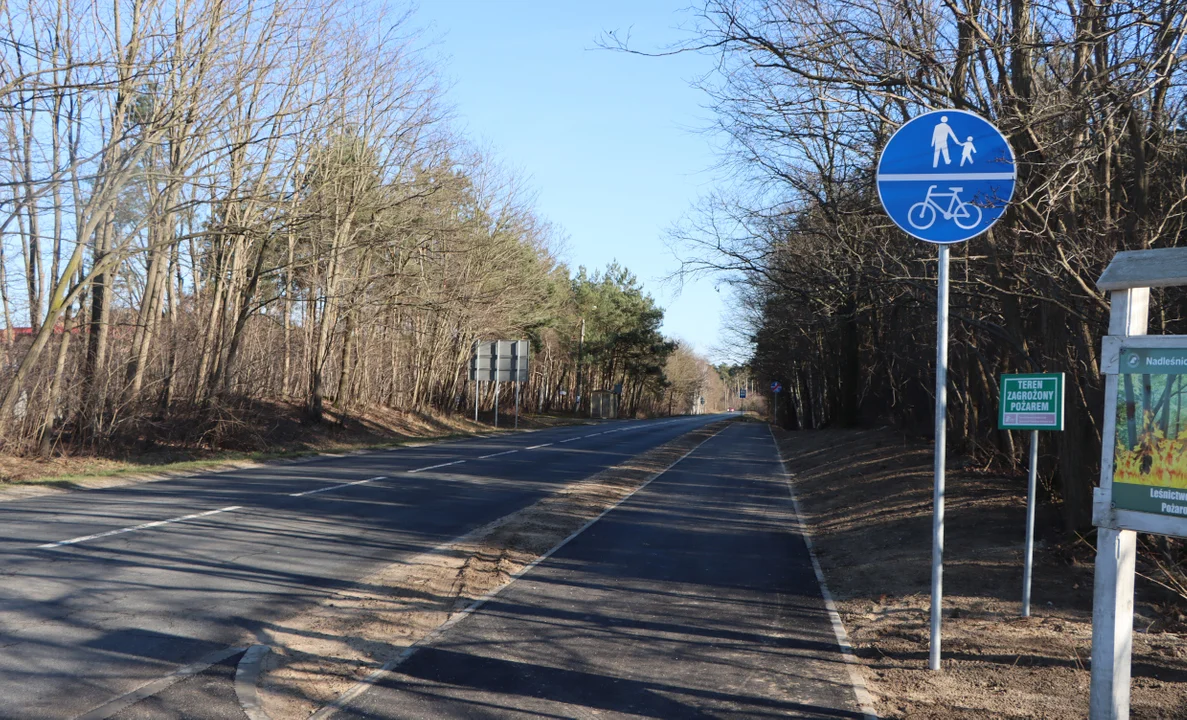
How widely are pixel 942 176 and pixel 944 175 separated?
0.6 inches

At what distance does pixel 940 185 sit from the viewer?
21.3 feet

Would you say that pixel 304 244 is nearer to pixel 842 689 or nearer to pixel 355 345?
pixel 355 345

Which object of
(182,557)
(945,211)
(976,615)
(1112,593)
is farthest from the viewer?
(182,557)

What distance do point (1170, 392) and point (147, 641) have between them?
261 inches

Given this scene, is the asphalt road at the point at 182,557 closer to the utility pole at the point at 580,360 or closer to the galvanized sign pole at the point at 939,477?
the galvanized sign pole at the point at 939,477

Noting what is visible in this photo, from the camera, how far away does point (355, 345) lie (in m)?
38.3

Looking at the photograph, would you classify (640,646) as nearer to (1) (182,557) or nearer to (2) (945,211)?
(2) (945,211)

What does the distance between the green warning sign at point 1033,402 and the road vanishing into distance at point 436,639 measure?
2391mm

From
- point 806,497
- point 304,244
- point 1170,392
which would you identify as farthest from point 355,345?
point 1170,392

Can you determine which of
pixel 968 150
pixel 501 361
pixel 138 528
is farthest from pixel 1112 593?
pixel 501 361

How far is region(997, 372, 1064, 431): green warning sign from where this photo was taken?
7719 millimetres

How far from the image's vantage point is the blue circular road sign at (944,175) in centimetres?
642

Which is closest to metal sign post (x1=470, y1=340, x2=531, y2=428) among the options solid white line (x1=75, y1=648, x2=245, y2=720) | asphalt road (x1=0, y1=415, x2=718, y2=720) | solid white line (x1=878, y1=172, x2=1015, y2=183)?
asphalt road (x1=0, y1=415, x2=718, y2=720)

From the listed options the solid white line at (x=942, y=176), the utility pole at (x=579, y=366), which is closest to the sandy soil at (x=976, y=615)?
the solid white line at (x=942, y=176)
